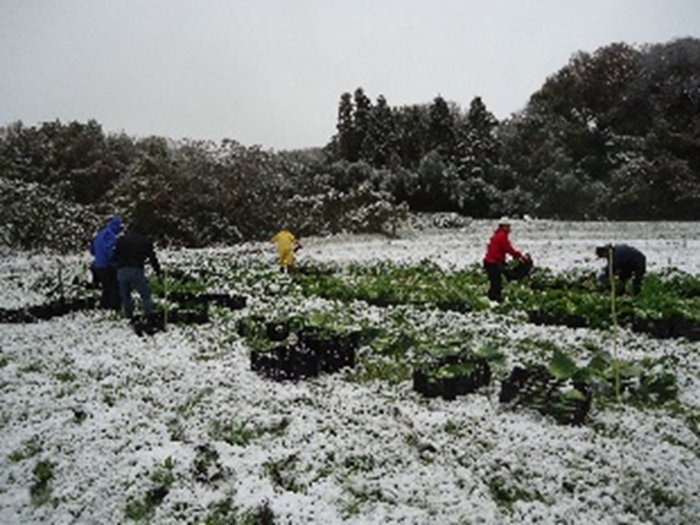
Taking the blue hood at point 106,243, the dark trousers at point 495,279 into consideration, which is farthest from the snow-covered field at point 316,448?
the blue hood at point 106,243

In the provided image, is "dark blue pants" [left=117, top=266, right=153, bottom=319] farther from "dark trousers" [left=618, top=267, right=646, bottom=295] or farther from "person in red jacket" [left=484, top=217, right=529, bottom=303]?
"dark trousers" [left=618, top=267, right=646, bottom=295]

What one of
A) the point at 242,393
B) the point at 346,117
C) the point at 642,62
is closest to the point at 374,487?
the point at 242,393

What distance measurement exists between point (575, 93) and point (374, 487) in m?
46.6

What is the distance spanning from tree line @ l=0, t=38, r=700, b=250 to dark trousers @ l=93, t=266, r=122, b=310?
18.4 m

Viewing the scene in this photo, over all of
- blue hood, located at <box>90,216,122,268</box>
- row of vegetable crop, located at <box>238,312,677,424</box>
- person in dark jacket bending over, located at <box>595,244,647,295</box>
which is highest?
blue hood, located at <box>90,216,122,268</box>

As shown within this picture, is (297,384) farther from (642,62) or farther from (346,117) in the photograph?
(346,117)

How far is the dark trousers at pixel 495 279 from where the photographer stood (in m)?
13.5

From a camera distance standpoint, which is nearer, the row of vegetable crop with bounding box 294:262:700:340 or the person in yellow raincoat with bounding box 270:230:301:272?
the row of vegetable crop with bounding box 294:262:700:340

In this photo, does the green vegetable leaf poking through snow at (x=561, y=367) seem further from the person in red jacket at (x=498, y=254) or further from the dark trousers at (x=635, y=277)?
the dark trousers at (x=635, y=277)

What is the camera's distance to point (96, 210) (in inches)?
1431

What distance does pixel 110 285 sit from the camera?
46.5 ft

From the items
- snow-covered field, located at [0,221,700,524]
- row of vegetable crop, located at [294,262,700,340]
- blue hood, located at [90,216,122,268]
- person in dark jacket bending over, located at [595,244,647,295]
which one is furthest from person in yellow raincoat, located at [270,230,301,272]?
person in dark jacket bending over, located at [595,244,647,295]

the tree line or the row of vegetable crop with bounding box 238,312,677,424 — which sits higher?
the tree line

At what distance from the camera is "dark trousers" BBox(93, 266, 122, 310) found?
14.1m
